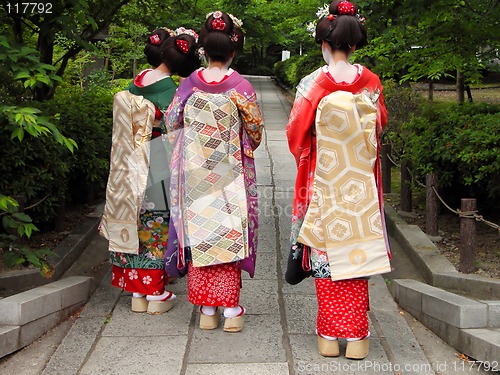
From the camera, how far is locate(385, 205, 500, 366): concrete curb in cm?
418

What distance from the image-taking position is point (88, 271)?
5.94 meters

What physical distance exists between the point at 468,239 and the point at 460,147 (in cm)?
95

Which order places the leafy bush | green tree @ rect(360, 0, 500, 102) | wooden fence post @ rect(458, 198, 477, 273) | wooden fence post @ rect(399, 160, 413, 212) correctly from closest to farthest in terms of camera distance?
1. wooden fence post @ rect(458, 198, 477, 273)
2. green tree @ rect(360, 0, 500, 102)
3. the leafy bush
4. wooden fence post @ rect(399, 160, 413, 212)

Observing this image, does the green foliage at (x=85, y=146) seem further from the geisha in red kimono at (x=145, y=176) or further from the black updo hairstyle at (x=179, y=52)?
the black updo hairstyle at (x=179, y=52)

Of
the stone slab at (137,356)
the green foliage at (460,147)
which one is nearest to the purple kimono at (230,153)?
the stone slab at (137,356)

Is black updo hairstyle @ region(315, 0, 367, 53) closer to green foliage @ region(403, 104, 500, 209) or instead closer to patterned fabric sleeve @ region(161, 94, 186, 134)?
patterned fabric sleeve @ region(161, 94, 186, 134)

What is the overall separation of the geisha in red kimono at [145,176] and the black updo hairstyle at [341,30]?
1.15 m

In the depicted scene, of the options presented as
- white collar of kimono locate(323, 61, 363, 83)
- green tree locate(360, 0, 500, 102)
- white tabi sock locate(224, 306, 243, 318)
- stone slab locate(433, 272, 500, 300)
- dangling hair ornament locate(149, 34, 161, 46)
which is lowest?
white tabi sock locate(224, 306, 243, 318)

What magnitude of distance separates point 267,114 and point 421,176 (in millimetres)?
8640

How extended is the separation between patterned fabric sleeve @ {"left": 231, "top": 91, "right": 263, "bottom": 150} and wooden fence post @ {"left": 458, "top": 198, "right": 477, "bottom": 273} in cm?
173

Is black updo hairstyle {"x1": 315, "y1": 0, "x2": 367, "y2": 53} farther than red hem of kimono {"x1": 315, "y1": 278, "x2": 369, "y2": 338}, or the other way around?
red hem of kimono {"x1": 315, "y1": 278, "x2": 369, "y2": 338}

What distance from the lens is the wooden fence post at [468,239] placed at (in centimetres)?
502

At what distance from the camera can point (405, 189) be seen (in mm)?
7133

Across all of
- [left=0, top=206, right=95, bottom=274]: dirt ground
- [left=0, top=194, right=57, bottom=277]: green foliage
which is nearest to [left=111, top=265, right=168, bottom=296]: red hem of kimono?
[left=0, top=194, right=57, bottom=277]: green foliage
